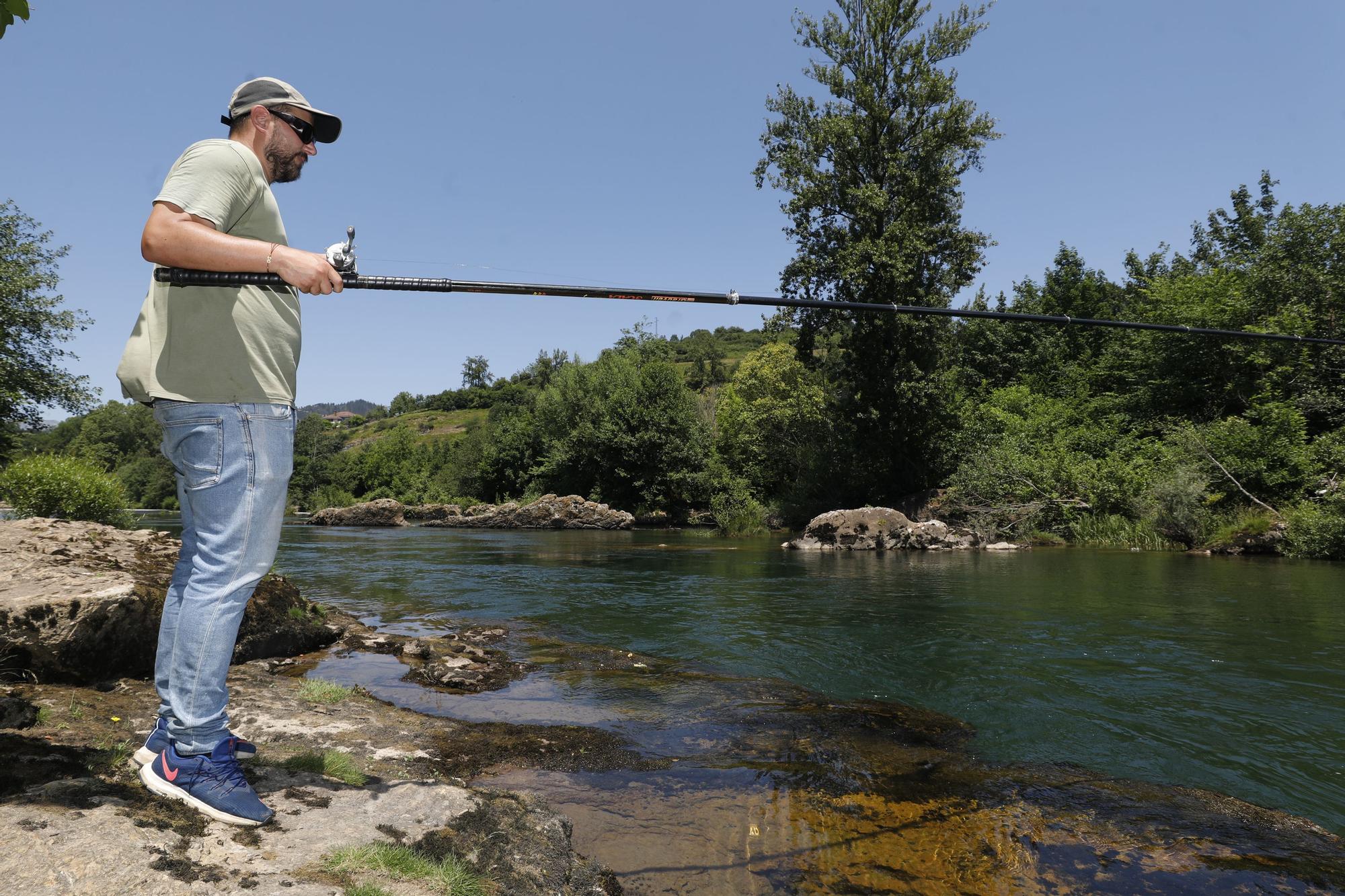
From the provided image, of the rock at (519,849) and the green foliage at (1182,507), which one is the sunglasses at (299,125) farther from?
the green foliage at (1182,507)

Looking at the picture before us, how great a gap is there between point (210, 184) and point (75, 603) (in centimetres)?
428

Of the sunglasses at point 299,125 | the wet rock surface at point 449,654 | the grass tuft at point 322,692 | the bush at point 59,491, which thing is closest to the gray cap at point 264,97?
the sunglasses at point 299,125

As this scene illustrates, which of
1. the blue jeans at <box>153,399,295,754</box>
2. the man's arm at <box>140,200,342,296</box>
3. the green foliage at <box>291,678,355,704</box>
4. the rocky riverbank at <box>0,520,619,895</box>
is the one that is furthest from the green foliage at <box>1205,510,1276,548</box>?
the man's arm at <box>140,200,342,296</box>

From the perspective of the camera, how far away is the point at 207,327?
9.42 feet

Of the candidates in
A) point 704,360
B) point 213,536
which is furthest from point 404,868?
point 704,360

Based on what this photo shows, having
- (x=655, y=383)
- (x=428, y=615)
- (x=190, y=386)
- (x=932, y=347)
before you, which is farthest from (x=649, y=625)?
(x=655, y=383)

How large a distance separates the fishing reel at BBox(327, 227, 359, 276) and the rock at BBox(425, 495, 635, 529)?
42703 millimetres

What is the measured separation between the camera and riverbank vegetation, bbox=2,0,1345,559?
25.2 m

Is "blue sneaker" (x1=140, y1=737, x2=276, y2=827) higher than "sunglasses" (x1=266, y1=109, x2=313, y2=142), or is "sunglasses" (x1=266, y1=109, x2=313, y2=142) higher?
"sunglasses" (x1=266, y1=109, x2=313, y2=142)

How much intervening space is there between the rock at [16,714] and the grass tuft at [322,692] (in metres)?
2.14

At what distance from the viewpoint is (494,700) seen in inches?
287

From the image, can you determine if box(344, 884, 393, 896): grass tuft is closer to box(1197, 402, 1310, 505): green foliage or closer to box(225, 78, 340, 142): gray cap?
box(225, 78, 340, 142): gray cap

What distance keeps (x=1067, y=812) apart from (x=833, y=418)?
1327 inches

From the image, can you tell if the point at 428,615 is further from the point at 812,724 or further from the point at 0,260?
the point at 0,260
